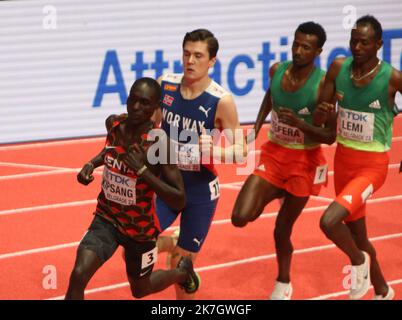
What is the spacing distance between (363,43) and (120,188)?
2.13 meters

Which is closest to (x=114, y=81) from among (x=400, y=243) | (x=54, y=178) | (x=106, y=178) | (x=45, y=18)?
(x=45, y=18)

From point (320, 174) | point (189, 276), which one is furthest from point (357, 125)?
point (189, 276)

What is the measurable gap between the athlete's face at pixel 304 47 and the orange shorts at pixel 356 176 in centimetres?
72

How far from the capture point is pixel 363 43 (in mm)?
6332

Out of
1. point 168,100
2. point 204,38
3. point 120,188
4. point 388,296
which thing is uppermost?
point 204,38

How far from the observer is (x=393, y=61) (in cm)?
1268

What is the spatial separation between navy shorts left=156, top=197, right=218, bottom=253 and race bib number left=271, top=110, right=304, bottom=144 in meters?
0.77

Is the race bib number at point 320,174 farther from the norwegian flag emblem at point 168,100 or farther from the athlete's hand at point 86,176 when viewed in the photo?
the athlete's hand at point 86,176

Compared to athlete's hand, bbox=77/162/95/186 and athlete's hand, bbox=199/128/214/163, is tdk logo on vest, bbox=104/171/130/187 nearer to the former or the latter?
athlete's hand, bbox=77/162/95/186

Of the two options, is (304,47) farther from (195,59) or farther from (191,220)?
(191,220)

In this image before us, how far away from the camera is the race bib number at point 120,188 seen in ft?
18.1

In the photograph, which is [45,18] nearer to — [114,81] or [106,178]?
[114,81]

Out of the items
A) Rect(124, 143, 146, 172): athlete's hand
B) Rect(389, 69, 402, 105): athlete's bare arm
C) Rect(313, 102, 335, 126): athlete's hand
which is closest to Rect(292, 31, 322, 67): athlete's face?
Rect(313, 102, 335, 126): athlete's hand

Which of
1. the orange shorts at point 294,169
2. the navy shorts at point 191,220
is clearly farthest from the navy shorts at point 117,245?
the orange shorts at point 294,169
